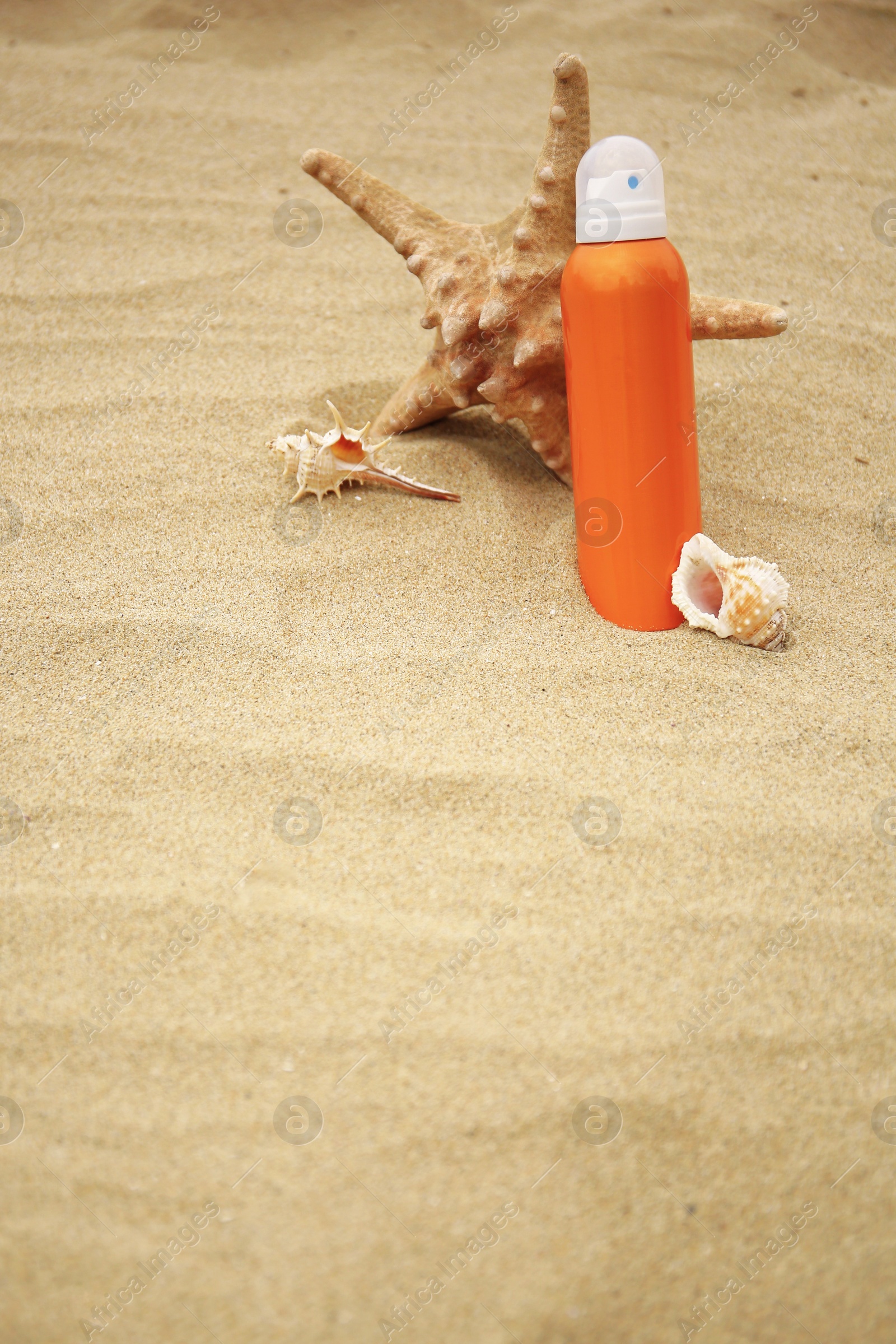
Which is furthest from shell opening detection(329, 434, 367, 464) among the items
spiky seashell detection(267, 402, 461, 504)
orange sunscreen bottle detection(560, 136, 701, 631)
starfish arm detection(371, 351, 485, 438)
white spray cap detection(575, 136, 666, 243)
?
white spray cap detection(575, 136, 666, 243)

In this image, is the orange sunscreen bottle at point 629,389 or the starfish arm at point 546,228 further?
the starfish arm at point 546,228

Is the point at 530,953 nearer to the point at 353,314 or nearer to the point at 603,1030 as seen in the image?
the point at 603,1030

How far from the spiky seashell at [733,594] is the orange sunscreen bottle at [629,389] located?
0.03m

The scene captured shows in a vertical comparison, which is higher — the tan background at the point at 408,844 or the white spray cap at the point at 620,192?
the white spray cap at the point at 620,192

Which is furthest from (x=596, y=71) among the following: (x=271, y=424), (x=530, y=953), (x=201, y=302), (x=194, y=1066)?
(x=194, y=1066)

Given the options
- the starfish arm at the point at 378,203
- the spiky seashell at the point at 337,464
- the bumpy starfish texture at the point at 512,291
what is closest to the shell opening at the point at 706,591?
the bumpy starfish texture at the point at 512,291

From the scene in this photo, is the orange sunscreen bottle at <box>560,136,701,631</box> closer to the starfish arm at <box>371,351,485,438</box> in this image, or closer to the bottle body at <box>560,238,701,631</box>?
the bottle body at <box>560,238,701,631</box>

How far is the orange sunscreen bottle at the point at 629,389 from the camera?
61.5 inches

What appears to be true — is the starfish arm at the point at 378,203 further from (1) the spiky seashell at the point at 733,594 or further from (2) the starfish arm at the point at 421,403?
(1) the spiky seashell at the point at 733,594

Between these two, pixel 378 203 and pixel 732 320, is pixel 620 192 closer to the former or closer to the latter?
pixel 732 320

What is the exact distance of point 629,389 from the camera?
1633mm

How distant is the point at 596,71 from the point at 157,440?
237cm

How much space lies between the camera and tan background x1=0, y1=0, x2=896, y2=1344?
42.8 inches

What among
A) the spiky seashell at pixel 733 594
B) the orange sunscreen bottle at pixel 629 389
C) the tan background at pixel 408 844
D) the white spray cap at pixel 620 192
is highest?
the white spray cap at pixel 620 192
